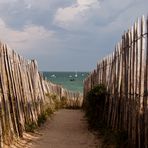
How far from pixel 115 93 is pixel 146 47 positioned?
3.60 meters

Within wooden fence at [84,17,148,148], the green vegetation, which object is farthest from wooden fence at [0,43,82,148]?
wooden fence at [84,17,148,148]

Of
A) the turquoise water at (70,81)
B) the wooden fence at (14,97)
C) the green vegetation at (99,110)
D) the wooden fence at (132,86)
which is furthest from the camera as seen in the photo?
the turquoise water at (70,81)

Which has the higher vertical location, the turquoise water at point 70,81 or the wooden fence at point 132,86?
the wooden fence at point 132,86

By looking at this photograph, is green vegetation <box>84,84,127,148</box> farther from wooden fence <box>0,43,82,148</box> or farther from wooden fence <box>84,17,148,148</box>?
wooden fence <box>0,43,82,148</box>

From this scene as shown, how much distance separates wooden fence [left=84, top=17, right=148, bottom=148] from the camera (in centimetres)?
782

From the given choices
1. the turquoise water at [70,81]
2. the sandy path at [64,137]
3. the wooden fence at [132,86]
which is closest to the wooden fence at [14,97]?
the sandy path at [64,137]

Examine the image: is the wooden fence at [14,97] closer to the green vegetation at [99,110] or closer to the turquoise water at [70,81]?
the green vegetation at [99,110]

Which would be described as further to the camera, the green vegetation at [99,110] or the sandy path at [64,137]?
the green vegetation at [99,110]

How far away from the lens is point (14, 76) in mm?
10906

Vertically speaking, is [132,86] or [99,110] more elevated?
[132,86]

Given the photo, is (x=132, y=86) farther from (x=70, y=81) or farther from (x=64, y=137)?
(x=70, y=81)

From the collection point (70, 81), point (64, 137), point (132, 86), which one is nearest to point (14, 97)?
point (64, 137)

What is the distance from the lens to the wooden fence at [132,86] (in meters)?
7.82

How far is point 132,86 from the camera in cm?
889
